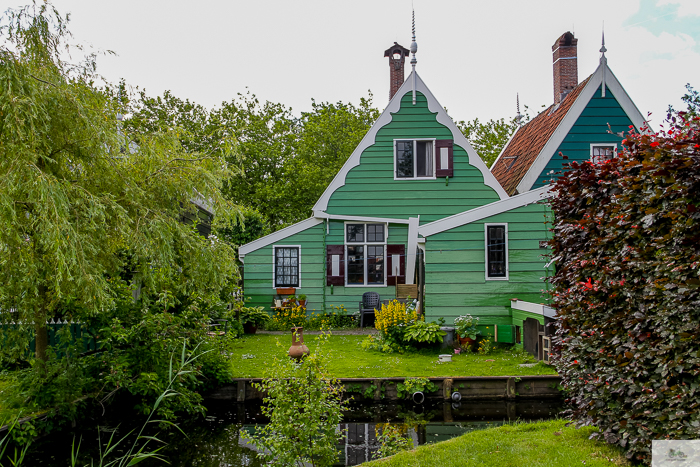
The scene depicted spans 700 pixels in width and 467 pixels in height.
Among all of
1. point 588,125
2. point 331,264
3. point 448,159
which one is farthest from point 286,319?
point 588,125

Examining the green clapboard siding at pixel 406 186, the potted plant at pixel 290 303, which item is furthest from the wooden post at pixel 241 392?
the green clapboard siding at pixel 406 186

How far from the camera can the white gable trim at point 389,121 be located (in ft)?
52.0

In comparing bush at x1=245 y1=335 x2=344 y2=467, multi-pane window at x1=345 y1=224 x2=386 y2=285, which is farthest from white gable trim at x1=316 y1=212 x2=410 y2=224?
bush at x1=245 y1=335 x2=344 y2=467

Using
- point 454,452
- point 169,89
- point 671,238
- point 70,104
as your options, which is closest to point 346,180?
point 70,104

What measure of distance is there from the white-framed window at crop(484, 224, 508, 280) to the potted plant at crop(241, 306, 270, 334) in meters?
6.65

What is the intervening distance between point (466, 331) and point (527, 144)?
8716mm

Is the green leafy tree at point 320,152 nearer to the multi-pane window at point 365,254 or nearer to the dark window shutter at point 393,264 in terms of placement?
the multi-pane window at point 365,254

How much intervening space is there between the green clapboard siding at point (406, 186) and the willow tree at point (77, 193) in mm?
8210

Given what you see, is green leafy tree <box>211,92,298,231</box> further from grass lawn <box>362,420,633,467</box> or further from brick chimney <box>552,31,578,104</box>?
grass lawn <box>362,420,633,467</box>

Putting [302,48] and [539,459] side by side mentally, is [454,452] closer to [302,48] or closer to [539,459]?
[539,459]

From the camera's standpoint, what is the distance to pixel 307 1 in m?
11.3

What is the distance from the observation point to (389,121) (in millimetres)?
16031

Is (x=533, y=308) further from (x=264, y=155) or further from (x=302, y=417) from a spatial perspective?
(x=264, y=155)

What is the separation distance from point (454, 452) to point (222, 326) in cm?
834
